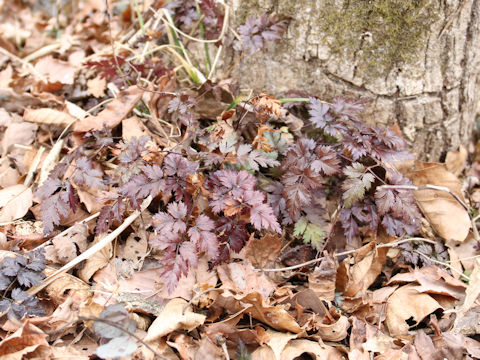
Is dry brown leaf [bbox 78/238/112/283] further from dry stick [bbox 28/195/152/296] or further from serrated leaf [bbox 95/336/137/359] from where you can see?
serrated leaf [bbox 95/336/137/359]

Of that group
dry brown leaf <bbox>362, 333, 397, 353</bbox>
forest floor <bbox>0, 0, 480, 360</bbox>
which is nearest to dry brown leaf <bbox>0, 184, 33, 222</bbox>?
forest floor <bbox>0, 0, 480, 360</bbox>

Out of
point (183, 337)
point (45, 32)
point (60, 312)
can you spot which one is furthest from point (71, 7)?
point (183, 337)

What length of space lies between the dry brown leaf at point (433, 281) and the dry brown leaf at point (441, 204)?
0.28 m

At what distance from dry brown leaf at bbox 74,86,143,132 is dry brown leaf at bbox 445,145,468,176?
1.98 metres

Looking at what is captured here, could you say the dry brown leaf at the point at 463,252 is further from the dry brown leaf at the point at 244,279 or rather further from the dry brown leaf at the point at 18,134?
the dry brown leaf at the point at 18,134

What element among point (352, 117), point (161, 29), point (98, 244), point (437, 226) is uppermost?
point (161, 29)

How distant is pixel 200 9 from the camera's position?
2.54 metres

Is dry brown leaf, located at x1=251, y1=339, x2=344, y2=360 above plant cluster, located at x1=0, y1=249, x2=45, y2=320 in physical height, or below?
below

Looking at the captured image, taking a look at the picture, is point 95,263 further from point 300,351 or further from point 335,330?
point 335,330

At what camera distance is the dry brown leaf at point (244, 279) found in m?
1.88

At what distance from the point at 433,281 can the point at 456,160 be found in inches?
37.5

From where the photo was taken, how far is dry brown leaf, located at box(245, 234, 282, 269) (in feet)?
6.58

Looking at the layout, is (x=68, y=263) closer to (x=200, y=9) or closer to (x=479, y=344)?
(x=200, y=9)

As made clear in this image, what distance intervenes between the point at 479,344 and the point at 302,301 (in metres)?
0.83
